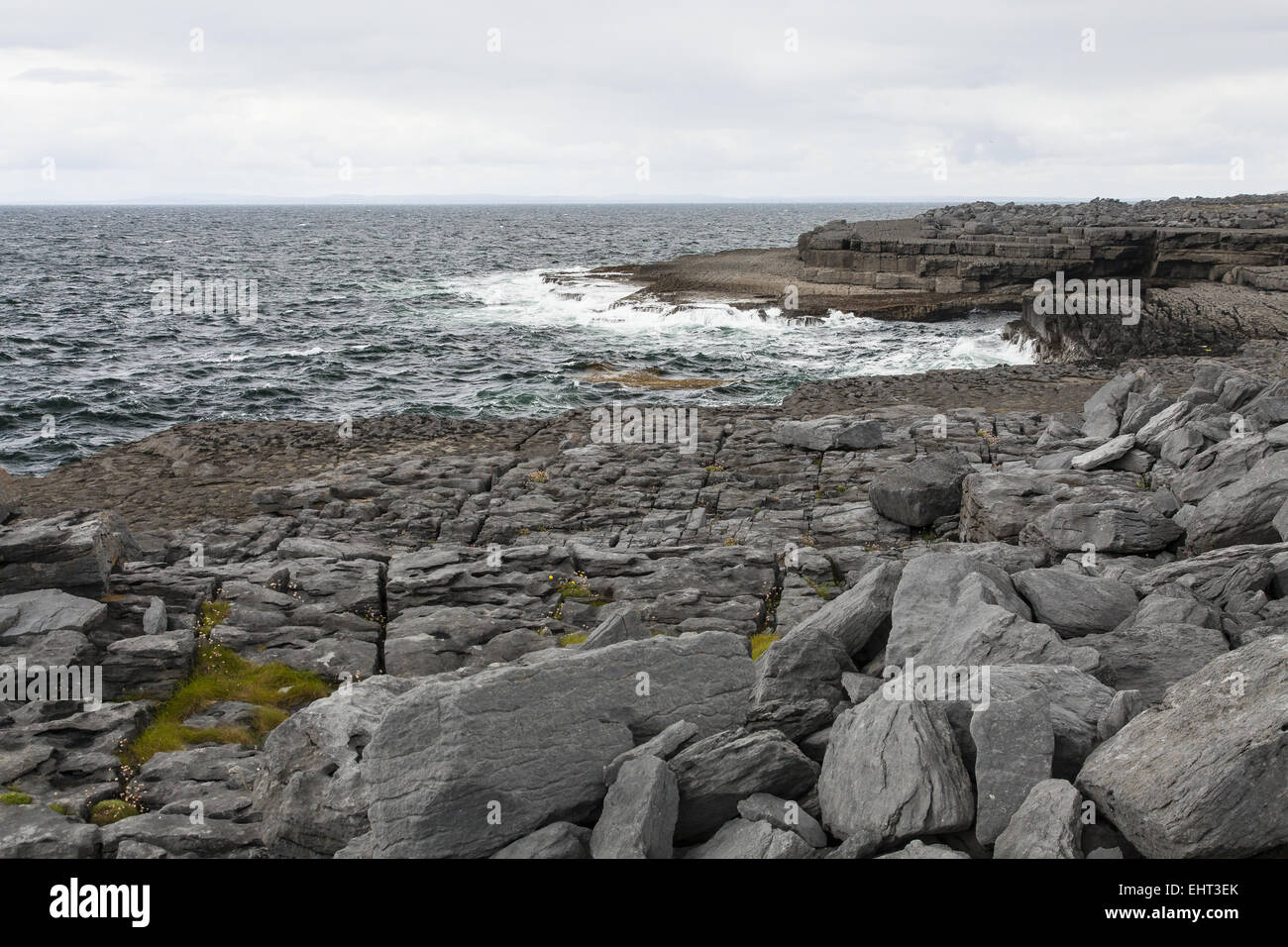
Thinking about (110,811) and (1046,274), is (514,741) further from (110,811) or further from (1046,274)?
(1046,274)

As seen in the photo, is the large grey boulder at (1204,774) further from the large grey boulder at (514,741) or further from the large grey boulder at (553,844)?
the large grey boulder at (553,844)

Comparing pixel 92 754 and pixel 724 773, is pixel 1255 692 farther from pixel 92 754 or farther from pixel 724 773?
pixel 92 754

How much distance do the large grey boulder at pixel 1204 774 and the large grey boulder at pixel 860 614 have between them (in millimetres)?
3303

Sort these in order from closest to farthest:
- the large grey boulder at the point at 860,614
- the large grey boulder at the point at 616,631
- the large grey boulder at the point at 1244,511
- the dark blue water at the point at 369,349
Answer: the large grey boulder at the point at 860,614 → the large grey boulder at the point at 616,631 → the large grey boulder at the point at 1244,511 → the dark blue water at the point at 369,349

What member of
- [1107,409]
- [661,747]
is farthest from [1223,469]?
[661,747]

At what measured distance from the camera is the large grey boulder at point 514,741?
24.7ft

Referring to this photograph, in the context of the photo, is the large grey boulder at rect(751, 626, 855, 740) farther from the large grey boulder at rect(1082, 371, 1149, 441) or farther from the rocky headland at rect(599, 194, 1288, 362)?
the rocky headland at rect(599, 194, 1288, 362)

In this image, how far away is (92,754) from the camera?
35.0 feet

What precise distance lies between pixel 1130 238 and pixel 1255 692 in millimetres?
60748

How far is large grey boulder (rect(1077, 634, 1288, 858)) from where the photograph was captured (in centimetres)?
677

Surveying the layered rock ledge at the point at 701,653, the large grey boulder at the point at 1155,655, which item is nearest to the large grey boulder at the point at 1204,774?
the layered rock ledge at the point at 701,653

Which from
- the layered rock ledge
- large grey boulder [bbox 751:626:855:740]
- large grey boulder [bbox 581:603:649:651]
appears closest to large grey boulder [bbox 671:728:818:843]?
the layered rock ledge
